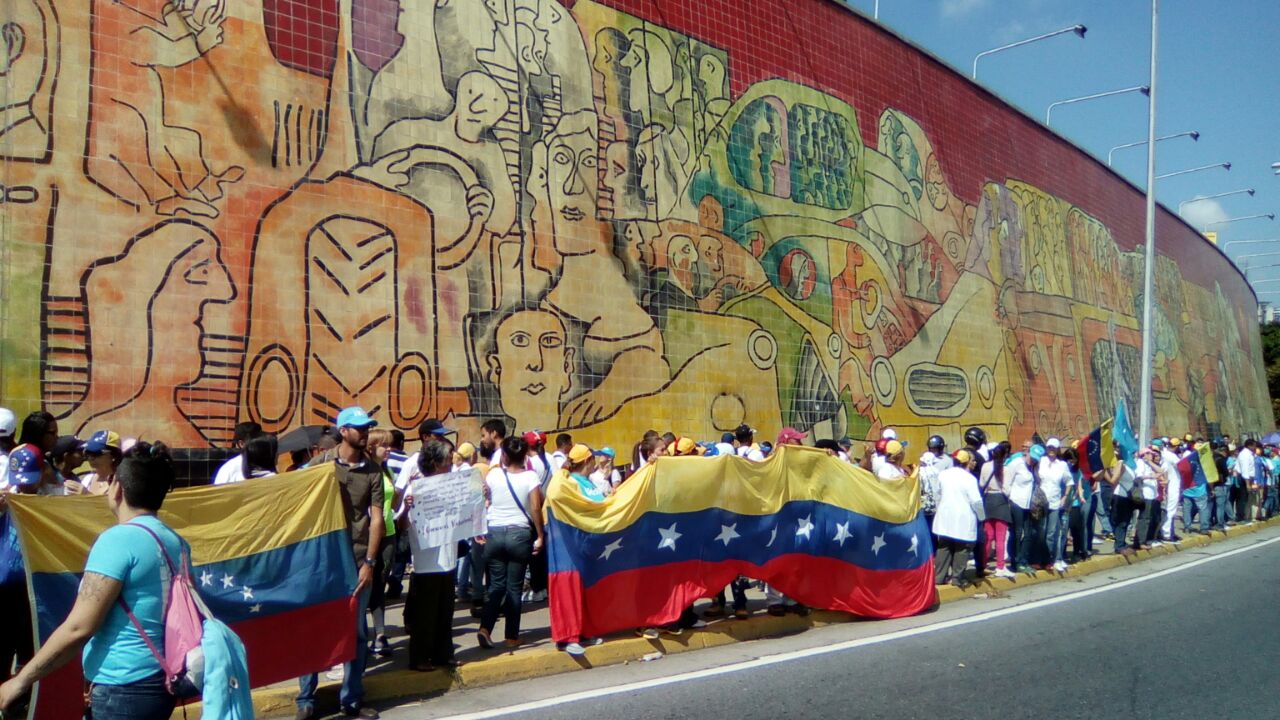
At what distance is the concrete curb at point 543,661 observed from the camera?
761cm

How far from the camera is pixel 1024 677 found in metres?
8.45

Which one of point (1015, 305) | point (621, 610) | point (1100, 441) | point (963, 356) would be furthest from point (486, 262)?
point (1015, 305)

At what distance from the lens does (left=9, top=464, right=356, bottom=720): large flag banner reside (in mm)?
6102

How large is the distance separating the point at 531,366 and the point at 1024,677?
26.5ft

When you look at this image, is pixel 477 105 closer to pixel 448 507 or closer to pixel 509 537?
pixel 509 537

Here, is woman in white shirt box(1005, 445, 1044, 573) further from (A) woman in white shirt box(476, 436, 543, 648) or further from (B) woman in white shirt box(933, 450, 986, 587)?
(A) woman in white shirt box(476, 436, 543, 648)

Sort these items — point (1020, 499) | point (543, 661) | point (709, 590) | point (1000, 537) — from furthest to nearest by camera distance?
point (1020, 499)
point (1000, 537)
point (709, 590)
point (543, 661)

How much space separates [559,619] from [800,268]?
41.2ft

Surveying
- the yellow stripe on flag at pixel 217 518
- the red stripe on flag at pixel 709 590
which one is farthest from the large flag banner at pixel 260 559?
the red stripe on flag at pixel 709 590

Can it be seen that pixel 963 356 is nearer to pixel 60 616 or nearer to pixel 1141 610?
pixel 1141 610

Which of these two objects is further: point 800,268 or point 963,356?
point 963,356

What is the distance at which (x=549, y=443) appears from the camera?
15.0 meters

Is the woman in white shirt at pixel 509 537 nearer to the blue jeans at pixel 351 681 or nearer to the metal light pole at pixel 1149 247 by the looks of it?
the blue jeans at pixel 351 681

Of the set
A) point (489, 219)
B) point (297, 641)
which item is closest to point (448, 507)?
point (297, 641)
